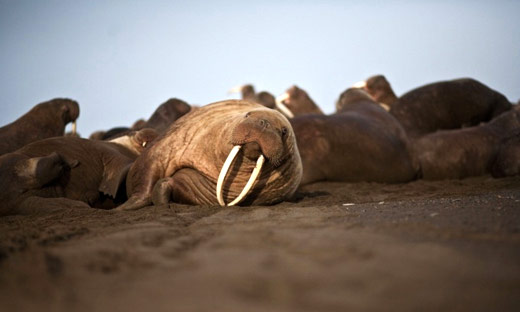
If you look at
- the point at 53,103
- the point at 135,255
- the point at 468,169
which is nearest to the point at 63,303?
the point at 135,255

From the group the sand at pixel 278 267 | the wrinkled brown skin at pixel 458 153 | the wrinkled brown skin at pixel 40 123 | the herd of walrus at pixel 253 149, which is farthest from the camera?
the wrinkled brown skin at pixel 458 153

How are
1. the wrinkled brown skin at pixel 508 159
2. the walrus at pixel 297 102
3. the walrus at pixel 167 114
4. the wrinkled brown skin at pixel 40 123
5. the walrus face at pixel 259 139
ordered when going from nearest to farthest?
the walrus face at pixel 259 139 < the wrinkled brown skin at pixel 40 123 < the wrinkled brown skin at pixel 508 159 < the walrus at pixel 167 114 < the walrus at pixel 297 102

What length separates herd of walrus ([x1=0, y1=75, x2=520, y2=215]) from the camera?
169 inches

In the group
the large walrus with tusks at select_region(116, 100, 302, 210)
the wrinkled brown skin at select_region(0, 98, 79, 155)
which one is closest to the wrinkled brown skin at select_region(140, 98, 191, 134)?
the wrinkled brown skin at select_region(0, 98, 79, 155)

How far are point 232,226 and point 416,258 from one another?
1120mm

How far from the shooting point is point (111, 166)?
558 cm

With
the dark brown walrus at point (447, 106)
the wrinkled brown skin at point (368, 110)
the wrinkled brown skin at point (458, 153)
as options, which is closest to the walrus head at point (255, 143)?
the wrinkled brown skin at point (368, 110)

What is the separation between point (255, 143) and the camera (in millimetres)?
3809

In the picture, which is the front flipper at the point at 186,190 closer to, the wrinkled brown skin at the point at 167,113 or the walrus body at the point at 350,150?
the walrus body at the point at 350,150

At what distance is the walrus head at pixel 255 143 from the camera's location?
377 centimetres

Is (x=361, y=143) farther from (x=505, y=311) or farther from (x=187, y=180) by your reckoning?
(x=505, y=311)

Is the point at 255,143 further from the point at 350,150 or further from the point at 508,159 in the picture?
the point at 508,159

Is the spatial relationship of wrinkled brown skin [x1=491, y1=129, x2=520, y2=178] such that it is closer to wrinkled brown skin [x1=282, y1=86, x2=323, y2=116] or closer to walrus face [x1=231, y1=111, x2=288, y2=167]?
wrinkled brown skin [x1=282, y1=86, x2=323, y2=116]

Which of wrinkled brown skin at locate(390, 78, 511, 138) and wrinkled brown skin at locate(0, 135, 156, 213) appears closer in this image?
wrinkled brown skin at locate(0, 135, 156, 213)
